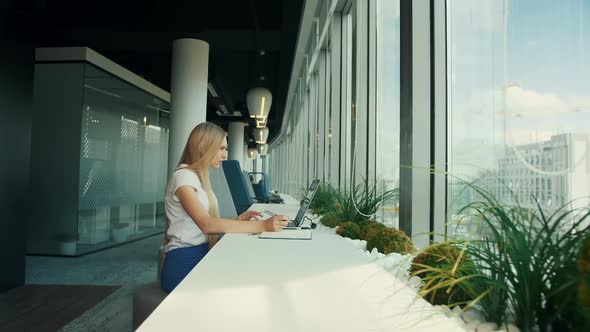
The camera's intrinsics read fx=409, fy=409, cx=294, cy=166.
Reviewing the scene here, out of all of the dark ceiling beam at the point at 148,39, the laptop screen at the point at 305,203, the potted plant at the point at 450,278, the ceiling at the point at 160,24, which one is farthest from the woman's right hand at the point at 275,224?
the dark ceiling beam at the point at 148,39

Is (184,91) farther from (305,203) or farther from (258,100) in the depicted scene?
(305,203)

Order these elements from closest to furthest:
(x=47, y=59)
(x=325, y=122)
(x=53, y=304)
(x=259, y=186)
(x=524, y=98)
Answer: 1. (x=524, y=98)
2. (x=53, y=304)
3. (x=325, y=122)
4. (x=47, y=59)
5. (x=259, y=186)

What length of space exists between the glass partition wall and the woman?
4567mm

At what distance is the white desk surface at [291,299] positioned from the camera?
0.83 m

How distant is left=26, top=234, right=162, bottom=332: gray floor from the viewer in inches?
129

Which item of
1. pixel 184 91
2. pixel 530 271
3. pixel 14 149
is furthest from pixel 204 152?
pixel 184 91

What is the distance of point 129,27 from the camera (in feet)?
18.5

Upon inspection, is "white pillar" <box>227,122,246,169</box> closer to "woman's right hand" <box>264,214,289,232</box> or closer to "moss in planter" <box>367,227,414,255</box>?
"woman's right hand" <box>264,214,289,232</box>

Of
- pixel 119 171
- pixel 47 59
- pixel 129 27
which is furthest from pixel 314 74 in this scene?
pixel 47 59

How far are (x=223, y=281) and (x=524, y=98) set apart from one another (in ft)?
3.49

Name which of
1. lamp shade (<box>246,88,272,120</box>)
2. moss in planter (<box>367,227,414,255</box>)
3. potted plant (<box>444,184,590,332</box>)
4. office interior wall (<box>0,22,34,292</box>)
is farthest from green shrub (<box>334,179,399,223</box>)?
office interior wall (<box>0,22,34,292</box>)

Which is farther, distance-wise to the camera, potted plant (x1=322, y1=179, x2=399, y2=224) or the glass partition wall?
the glass partition wall

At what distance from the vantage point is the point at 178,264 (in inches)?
80.4

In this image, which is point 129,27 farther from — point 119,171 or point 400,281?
point 400,281
